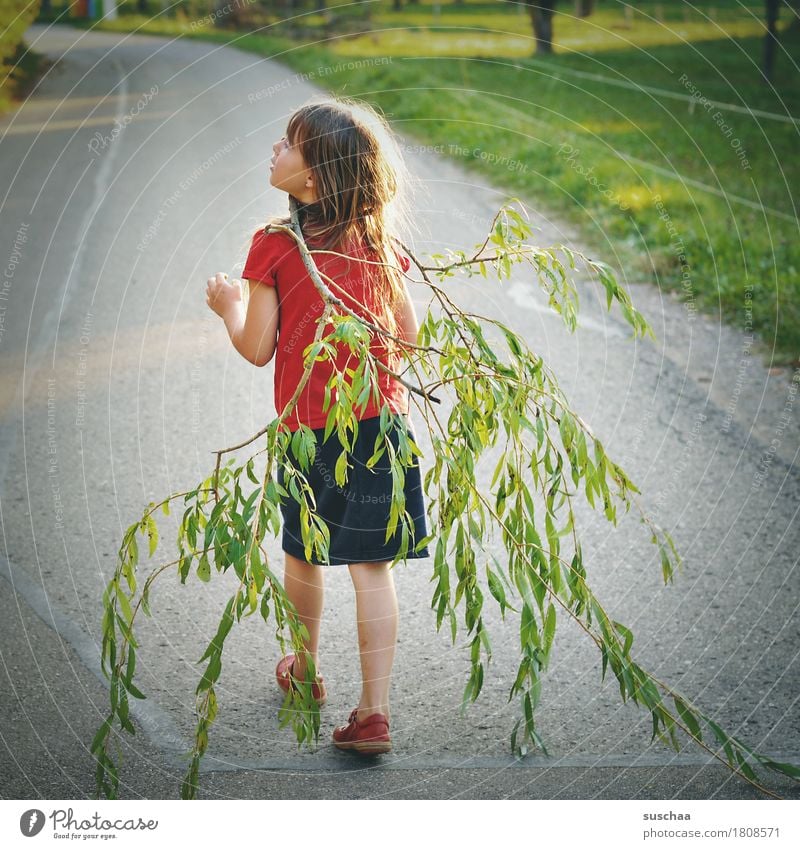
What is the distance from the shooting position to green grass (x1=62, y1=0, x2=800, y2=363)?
20.3ft

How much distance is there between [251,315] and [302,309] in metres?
0.11

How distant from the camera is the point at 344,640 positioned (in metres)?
2.99

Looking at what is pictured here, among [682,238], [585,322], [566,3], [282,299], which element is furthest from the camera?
[566,3]

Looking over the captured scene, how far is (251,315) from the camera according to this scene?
Answer: 89.5 inches

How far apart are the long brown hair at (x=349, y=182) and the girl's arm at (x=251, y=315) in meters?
0.17

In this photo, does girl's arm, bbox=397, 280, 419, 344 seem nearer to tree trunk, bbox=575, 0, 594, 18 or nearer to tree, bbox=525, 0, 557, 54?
tree, bbox=525, 0, 557, 54

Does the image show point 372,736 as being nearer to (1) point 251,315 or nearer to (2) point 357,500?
(2) point 357,500

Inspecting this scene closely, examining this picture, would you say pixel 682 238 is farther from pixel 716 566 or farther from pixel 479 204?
pixel 716 566

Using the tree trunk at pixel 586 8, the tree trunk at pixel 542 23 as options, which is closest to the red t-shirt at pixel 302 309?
the tree trunk at pixel 542 23

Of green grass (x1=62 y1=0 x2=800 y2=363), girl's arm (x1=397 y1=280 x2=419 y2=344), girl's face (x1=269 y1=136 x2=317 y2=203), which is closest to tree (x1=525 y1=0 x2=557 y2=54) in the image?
green grass (x1=62 y1=0 x2=800 y2=363)

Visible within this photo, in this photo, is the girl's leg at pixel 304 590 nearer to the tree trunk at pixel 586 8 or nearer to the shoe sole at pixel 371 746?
the shoe sole at pixel 371 746

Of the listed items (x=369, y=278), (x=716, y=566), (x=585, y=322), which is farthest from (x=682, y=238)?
(x=369, y=278)

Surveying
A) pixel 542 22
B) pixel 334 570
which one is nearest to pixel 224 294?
pixel 334 570
